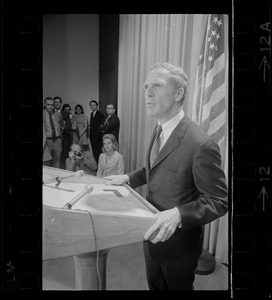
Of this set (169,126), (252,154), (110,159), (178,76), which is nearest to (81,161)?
(110,159)

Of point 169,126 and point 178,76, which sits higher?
point 178,76

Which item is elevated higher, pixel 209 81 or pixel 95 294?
pixel 209 81

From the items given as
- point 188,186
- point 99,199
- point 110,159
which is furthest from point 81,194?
point 188,186

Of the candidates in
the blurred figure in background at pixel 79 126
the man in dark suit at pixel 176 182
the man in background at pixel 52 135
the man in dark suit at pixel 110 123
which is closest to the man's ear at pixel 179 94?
the man in dark suit at pixel 176 182

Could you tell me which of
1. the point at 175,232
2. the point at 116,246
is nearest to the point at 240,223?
the point at 175,232

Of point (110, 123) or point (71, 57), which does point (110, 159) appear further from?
point (71, 57)

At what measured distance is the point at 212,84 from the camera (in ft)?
4.66

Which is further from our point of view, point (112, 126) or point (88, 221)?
point (112, 126)

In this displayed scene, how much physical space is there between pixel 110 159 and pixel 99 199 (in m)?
0.16

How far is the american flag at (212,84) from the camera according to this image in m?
1.40

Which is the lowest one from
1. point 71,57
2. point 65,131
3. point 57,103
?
point 65,131

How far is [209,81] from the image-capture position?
55.7 inches

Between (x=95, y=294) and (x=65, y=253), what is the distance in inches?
7.8
